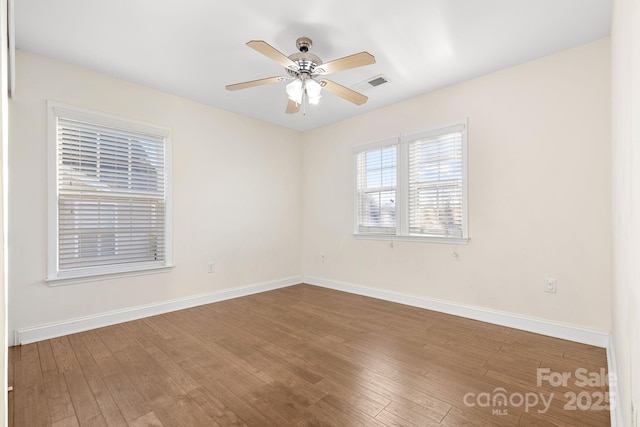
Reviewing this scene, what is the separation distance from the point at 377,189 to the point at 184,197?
2.60 meters

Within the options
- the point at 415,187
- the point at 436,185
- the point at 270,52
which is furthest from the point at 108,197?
the point at 436,185

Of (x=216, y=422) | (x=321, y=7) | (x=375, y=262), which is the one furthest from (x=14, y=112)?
(x=375, y=262)

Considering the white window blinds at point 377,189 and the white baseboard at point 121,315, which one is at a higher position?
the white window blinds at point 377,189

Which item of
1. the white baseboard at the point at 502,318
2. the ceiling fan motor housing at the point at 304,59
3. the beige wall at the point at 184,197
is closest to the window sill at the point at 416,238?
the white baseboard at the point at 502,318

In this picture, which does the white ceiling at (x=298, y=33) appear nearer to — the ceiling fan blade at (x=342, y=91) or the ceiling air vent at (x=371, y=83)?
the ceiling air vent at (x=371, y=83)

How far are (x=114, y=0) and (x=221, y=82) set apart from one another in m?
1.28

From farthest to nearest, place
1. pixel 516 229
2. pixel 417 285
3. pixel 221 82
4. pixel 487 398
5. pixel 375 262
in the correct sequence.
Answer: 1. pixel 375 262
2. pixel 417 285
3. pixel 221 82
4. pixel 516 229
5. pixel 487 398

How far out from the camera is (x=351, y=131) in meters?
4.58

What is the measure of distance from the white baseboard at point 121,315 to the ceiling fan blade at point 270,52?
3.04 meters

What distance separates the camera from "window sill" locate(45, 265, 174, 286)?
293cm

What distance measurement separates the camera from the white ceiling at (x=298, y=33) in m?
2.21

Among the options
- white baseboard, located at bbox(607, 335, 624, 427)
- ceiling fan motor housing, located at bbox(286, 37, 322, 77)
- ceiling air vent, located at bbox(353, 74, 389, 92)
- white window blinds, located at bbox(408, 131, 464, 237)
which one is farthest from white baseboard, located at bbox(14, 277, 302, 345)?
white baseboard, located at bbox(607, 335, 624, 427)

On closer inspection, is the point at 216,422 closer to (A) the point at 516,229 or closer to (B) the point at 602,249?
(A) the point at 516,229

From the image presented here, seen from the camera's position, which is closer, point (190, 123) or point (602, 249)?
point (602, 249)
